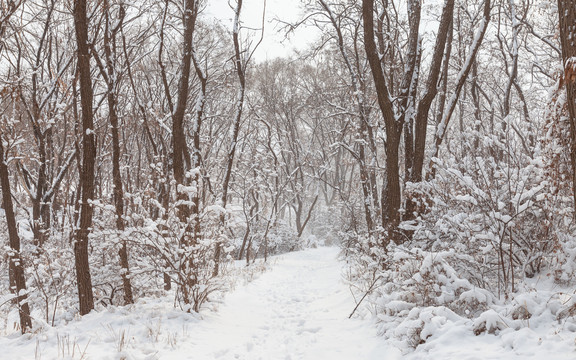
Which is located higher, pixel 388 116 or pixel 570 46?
pixel 388 116

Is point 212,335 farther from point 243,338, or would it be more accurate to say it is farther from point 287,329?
point 287,329

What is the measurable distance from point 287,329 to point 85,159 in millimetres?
4048

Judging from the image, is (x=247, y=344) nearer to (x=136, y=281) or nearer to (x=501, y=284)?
(x=501, y=284)

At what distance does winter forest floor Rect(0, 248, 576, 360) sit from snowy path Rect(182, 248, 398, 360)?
0.5 inches

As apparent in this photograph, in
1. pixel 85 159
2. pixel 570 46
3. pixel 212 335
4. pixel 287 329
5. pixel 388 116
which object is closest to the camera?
pixel 570 46

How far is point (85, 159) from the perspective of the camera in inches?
210

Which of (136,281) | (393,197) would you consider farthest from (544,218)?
(136,281)

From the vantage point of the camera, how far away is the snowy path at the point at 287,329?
4410 mm

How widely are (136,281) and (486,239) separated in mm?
6832

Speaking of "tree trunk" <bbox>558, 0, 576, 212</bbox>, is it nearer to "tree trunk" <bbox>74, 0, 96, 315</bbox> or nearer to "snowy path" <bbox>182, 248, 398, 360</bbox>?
"snowy path" <bbox>182, 248, 398, 360</bbox>

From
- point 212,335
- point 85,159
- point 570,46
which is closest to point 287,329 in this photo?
point 212,335

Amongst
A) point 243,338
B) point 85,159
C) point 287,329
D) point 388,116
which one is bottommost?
point 287,329

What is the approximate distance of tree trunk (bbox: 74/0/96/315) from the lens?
204 inches

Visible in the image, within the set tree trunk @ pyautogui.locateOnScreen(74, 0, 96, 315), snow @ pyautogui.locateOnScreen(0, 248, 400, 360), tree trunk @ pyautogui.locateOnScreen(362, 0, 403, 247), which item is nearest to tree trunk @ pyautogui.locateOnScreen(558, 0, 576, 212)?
snow @ pyautogui.locateOnScreen(0, 248, 400, 360)
